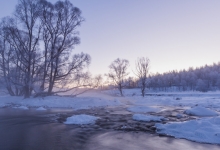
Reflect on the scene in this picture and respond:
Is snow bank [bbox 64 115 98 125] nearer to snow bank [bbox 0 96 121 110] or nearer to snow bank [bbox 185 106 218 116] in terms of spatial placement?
snow bank [bbox 185 106 218 116]

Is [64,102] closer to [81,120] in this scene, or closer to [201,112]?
[81,120]

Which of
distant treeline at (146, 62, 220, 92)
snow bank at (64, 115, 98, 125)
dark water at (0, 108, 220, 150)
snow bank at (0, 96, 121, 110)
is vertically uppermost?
distant treeline at (146, 62, 220, 92)

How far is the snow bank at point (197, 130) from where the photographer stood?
8.01 meters

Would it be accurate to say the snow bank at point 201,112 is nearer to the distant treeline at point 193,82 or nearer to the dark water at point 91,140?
the dark water at point 91,140

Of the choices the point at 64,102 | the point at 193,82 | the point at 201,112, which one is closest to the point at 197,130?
the point at 201,112

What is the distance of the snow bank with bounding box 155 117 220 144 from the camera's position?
26.3ft

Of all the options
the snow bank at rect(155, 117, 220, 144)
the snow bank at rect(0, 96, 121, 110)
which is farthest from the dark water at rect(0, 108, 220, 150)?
the snow bank at rect(0, 96, 121, 110)

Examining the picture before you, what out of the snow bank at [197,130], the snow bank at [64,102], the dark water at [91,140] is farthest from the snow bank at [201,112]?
the snow bank at [64,102]

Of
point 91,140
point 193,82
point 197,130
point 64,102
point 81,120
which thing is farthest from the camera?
point 193,82

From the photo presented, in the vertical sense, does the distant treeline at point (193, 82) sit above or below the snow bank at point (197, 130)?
above

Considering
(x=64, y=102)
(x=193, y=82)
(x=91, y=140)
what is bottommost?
(x=91, y=140)

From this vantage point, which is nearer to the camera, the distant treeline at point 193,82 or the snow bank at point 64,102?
the snow bank at point 64,102

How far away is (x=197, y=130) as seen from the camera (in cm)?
874

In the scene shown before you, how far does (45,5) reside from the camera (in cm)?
2712
